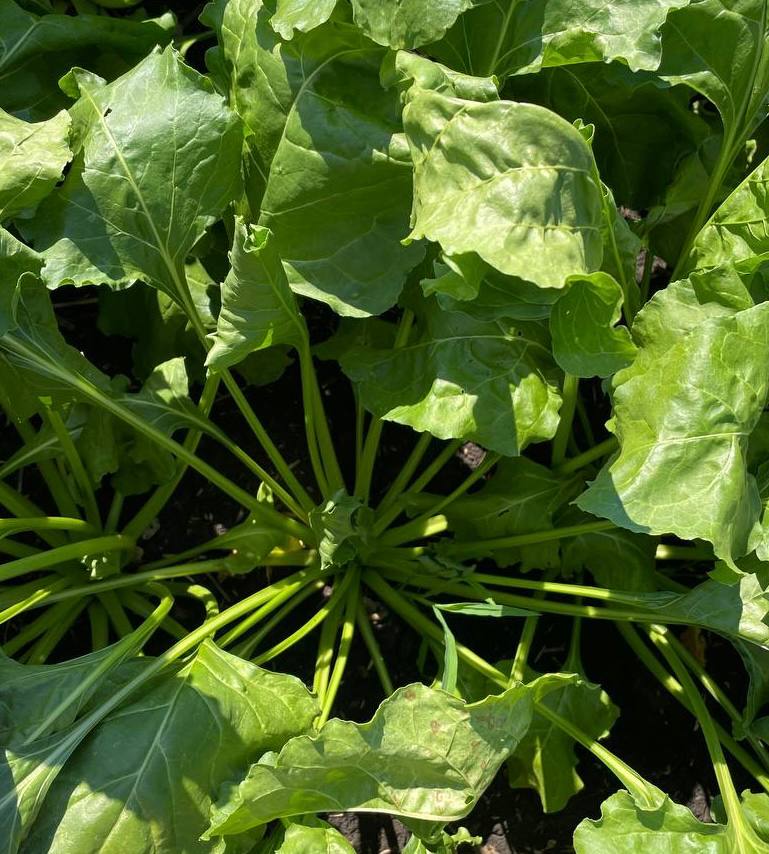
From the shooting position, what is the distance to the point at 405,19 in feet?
3.50

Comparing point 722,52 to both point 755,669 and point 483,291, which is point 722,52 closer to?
point 483,291

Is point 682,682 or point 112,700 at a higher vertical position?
point 112,700

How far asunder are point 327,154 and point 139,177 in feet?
0.83

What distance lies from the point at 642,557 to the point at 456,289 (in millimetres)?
599

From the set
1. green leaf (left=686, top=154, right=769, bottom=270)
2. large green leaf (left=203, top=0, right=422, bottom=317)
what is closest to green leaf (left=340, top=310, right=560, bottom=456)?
large green leaf (left=203, top=0, right=422, bottom=317)

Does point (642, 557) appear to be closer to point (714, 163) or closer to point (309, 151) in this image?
point (714, 163)

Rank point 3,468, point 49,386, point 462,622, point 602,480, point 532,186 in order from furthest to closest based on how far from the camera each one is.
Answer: point 462,622, point 3,468, point 49,386, point 602,480, point 532,186

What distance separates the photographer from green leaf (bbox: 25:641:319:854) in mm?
1120

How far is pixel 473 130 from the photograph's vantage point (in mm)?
963

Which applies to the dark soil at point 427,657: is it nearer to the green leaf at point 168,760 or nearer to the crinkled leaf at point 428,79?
the green leaf at point 168,760

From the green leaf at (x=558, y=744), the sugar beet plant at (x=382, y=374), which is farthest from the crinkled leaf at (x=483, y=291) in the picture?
the green leaf at (x=558, y=744)

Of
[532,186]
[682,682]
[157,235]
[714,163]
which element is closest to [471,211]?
[532,186]

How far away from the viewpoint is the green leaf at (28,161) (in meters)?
1.13

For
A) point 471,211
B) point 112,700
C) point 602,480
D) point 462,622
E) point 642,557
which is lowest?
point 462,622
